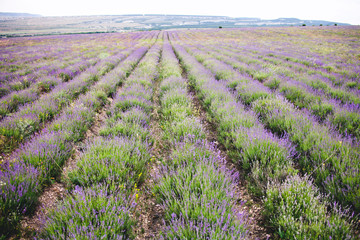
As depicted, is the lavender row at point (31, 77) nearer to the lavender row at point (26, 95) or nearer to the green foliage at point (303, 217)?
the lavender row at point (26, 95)

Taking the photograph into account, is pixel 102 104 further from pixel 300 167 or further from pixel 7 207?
Answer: pixel 300 167

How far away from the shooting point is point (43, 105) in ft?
14.9

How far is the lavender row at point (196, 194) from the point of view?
1456mm

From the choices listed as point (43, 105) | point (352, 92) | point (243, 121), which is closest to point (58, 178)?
point (43, 105)

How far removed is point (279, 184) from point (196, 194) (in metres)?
1.03

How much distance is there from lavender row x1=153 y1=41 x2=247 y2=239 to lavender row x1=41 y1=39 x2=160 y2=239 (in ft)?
1.22

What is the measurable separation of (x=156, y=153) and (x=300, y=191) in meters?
2.25

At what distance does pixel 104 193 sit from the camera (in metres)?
1.88

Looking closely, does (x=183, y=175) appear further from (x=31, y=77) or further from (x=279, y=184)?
(x=31, y=77)

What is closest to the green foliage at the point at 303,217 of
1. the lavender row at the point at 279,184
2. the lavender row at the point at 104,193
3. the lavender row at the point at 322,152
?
Answer: the lavender row at the point at 279,184

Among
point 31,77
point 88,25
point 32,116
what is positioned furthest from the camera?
point 88,25

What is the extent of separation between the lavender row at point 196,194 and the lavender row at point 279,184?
1.17 feet

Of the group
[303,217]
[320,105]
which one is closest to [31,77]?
[303,217]

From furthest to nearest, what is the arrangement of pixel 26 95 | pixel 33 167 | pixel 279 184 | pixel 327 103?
pixel 26 95 < pixel 327 103 < pixel 33 167 < pixel 279 184
